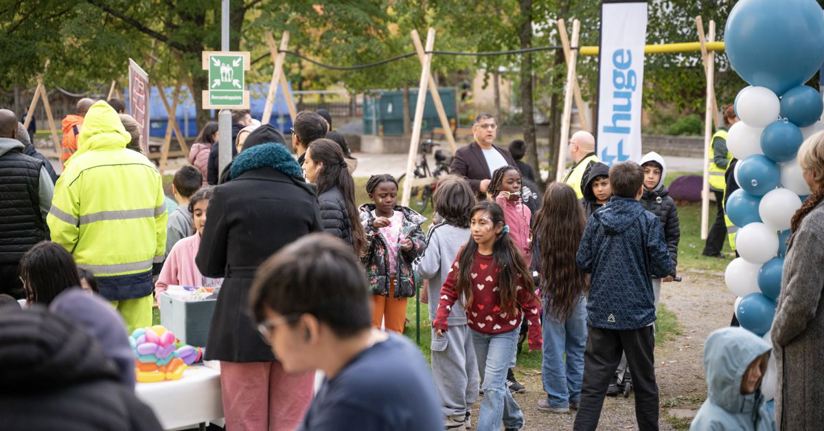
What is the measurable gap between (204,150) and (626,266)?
20.1 feet

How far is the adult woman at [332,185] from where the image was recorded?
6781 mm

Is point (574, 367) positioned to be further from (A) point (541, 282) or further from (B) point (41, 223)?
(B) point (41, 223)

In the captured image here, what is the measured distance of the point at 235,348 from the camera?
5.20m

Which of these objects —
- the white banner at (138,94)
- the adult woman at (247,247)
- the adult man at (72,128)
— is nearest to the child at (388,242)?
the adult woman at (247,247)

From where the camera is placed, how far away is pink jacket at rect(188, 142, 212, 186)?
11.2 m

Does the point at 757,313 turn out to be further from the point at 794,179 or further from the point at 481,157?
the point at 481,157

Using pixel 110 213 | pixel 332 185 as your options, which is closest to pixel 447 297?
pixel 332 185

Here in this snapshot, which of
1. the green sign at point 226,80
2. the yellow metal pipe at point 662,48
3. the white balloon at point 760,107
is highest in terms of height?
the yellow metal pipe at point 662,48

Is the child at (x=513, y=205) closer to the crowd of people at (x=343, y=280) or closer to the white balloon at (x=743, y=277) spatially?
the crowd of people at (x=343, y=280)

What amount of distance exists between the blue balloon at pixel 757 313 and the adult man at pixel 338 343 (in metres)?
4.08

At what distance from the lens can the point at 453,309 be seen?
23.1ft

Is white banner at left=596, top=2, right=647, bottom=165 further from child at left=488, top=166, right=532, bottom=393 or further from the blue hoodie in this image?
the blue hoodie

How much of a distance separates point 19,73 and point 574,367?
1305 cm

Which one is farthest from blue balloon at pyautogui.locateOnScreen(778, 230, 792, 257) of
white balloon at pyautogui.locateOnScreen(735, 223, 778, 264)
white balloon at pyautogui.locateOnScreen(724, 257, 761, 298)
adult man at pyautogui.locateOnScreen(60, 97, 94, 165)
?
adult man at pyautogui.locateOnScreen(60, 97, 94, 165)
